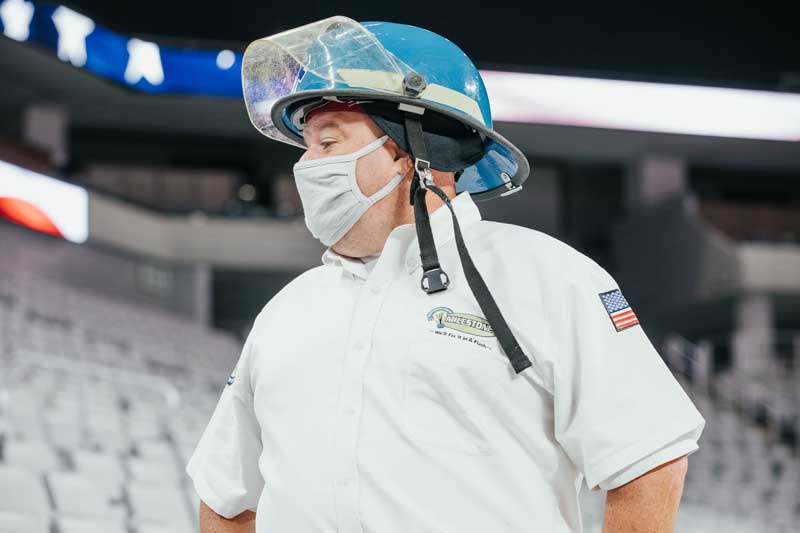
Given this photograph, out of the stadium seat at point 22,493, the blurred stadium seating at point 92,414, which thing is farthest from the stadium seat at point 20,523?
the stadium seat at point 22,493

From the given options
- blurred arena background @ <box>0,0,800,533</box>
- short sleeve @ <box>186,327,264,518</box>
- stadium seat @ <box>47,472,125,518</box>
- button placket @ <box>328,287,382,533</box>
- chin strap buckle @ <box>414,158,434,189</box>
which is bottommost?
blurred arena background @ <box>0,0,800,533</box>

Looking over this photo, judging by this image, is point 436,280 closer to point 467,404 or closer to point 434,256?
point 434,256

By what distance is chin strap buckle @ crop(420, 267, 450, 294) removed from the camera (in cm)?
126

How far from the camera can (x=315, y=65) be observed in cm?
141

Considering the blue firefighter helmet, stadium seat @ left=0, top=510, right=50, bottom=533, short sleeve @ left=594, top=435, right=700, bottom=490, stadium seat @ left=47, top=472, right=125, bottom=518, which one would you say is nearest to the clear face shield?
the blue firefighter helmet

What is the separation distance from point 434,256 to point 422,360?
0.43 feet

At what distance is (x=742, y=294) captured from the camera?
16.4 metres

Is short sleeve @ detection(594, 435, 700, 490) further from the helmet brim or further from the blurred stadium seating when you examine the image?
the blurred stadium seating

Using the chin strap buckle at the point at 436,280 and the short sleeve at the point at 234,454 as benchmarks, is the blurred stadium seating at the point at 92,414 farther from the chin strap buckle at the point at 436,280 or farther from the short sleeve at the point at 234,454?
the chin strap buckle at the point at 436,280

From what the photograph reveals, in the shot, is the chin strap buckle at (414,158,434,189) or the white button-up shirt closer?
the white button-up shirt

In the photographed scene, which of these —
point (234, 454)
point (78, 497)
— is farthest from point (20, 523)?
point (234, 454)

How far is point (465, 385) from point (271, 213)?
52.3 ft

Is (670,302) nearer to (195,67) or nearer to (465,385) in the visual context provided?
(195,67)

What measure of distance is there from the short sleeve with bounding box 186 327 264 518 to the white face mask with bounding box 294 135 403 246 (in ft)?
0.62
